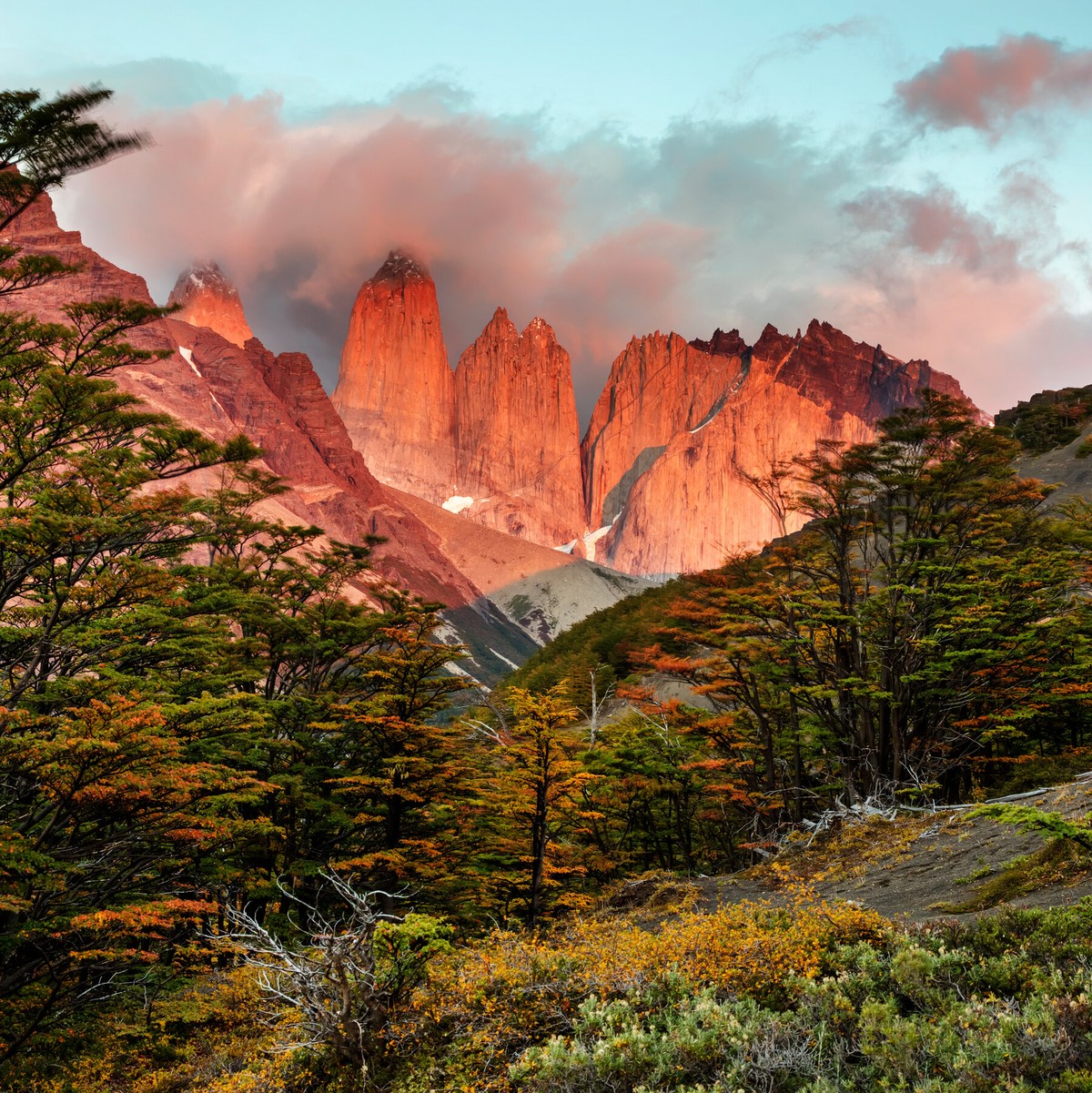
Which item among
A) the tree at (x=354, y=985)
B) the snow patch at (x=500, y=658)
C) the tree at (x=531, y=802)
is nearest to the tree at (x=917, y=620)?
the tree at (x=531, y=802)

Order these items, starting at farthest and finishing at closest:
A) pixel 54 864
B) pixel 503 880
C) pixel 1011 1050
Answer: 1. pixel 503 880
2. pixel 54 864
3. pixel 1011 1050

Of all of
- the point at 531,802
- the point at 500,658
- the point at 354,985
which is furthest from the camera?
the point at 500,658

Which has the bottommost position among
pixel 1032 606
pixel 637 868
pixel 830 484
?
pixel 637 868

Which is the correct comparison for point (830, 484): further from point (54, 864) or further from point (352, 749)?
point (54, 864)

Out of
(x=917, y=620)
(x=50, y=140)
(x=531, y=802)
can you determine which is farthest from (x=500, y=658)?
(x=50, y=140)

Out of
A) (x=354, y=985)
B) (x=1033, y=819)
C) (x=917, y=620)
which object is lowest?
(x=354, y=985)

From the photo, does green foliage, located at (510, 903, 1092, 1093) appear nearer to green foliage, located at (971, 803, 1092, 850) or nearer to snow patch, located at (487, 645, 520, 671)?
green foliage, located at (971, 803, 1092, 850)

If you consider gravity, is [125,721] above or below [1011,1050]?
above

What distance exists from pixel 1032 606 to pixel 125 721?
19872 mm

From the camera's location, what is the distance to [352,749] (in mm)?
23156

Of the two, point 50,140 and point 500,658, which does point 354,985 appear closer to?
point 50,140

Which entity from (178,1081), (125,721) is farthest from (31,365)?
(178,1081)

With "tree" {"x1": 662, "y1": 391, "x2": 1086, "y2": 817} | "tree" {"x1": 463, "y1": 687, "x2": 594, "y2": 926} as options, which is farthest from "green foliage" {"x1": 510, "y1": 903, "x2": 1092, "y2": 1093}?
"tree" {"x1": 463, "y1": 687, "x2": 594, "y2": 926}

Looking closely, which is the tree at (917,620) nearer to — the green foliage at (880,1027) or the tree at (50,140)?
the green foliage at (880,1027)
